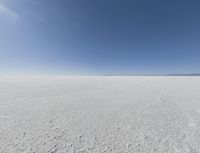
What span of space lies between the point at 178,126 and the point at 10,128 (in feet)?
12.5

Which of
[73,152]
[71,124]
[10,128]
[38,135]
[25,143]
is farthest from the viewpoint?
[71,124]

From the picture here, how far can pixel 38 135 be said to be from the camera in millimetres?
2307

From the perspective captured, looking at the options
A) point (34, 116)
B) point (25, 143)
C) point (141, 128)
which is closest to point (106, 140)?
point (141, 128)

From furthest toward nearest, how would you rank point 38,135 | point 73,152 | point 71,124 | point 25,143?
point 71,124, point 38,135, point 25,143, point 73,152

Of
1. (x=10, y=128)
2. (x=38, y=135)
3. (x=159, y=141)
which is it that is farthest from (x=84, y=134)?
(x=10, y=128)

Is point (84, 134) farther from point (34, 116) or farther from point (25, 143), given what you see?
point (34, 116)

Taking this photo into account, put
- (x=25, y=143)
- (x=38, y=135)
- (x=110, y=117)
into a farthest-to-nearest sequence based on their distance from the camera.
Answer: (x=110, y=117) < (x=38, y=135) < (x=25, y=143)

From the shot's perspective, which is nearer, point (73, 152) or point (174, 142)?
point (73, 152)

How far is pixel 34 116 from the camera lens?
129 inches

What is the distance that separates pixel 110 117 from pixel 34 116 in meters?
2.16

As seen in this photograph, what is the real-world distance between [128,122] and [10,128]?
8.96ft

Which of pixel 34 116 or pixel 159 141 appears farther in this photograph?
pixel 34 116

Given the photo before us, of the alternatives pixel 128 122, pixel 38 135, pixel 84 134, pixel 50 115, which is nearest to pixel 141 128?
pixel 128 122

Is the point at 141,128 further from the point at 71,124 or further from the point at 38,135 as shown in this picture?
the point at 38,135
